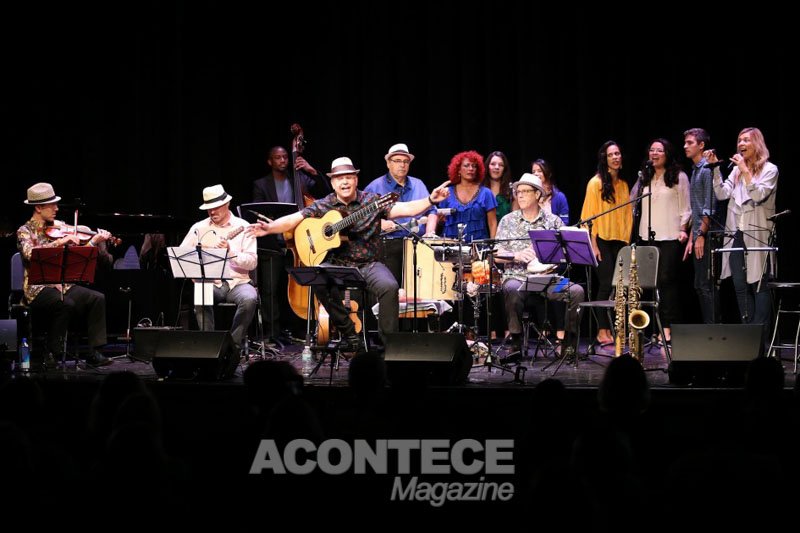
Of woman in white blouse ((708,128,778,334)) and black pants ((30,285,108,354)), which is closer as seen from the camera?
black pants ((30,285,108,354))

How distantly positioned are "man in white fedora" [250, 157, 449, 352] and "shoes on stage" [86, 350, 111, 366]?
1748mm

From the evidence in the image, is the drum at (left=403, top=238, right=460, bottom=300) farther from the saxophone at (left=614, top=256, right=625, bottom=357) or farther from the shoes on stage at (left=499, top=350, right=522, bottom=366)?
the saxophone at (left=614, top=256, right=625, bottom=357)

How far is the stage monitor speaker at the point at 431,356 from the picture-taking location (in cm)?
615

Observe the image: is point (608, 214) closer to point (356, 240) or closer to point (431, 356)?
point (356, 240)

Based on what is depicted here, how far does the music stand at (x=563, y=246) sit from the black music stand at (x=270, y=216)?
2.50 m

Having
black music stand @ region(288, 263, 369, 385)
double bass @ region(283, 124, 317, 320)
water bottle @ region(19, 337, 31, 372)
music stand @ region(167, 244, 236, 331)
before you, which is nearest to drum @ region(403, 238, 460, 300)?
black music stand @ region(288, 263, 369, 385)

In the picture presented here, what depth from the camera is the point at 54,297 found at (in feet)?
26.2

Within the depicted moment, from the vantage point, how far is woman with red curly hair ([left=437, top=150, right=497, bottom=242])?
28.7 feet

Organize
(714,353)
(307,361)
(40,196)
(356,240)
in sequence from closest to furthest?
(714,353), (307,361), (356,240), (40,196)

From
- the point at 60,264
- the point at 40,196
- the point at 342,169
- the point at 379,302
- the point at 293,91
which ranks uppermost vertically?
the point at 293,91

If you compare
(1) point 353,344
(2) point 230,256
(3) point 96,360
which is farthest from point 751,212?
(3) point 96,360

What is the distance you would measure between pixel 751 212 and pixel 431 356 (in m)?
3.77

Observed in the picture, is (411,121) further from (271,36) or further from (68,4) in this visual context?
(68,4)

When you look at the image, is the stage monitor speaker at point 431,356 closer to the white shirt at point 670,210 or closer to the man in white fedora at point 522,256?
the man in white fedora at point 522,256
